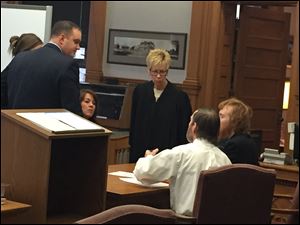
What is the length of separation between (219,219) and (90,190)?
0.58 m

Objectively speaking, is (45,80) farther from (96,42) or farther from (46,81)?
(96,42)

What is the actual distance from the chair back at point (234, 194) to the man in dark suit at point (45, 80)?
92 cm

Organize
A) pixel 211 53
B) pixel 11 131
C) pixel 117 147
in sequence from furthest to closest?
pixel 211 53 < pixel 117 147 < pixel 11 131

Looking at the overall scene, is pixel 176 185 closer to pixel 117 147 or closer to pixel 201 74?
pixel 117 147

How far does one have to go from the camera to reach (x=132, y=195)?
2.96 m

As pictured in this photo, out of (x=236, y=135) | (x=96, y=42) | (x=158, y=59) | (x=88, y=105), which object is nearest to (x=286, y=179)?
(x=236, y=135)

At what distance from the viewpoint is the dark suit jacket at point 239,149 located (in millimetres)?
3633

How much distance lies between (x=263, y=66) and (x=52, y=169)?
200 inches

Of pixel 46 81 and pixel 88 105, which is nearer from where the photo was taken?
pixel 46 81

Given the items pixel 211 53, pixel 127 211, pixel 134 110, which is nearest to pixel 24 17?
pixel 134 110

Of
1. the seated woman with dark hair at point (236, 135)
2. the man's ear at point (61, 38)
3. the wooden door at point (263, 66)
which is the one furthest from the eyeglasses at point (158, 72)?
the wooden door at point (263, 66)

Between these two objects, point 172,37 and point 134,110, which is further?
point 172,37

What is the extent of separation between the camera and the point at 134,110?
15.0ft

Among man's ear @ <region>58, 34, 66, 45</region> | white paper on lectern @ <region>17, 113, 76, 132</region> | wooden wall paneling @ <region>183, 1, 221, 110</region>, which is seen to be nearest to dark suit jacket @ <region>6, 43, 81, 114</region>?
man's ear @ <region>58, 34, 66, 45</region>
